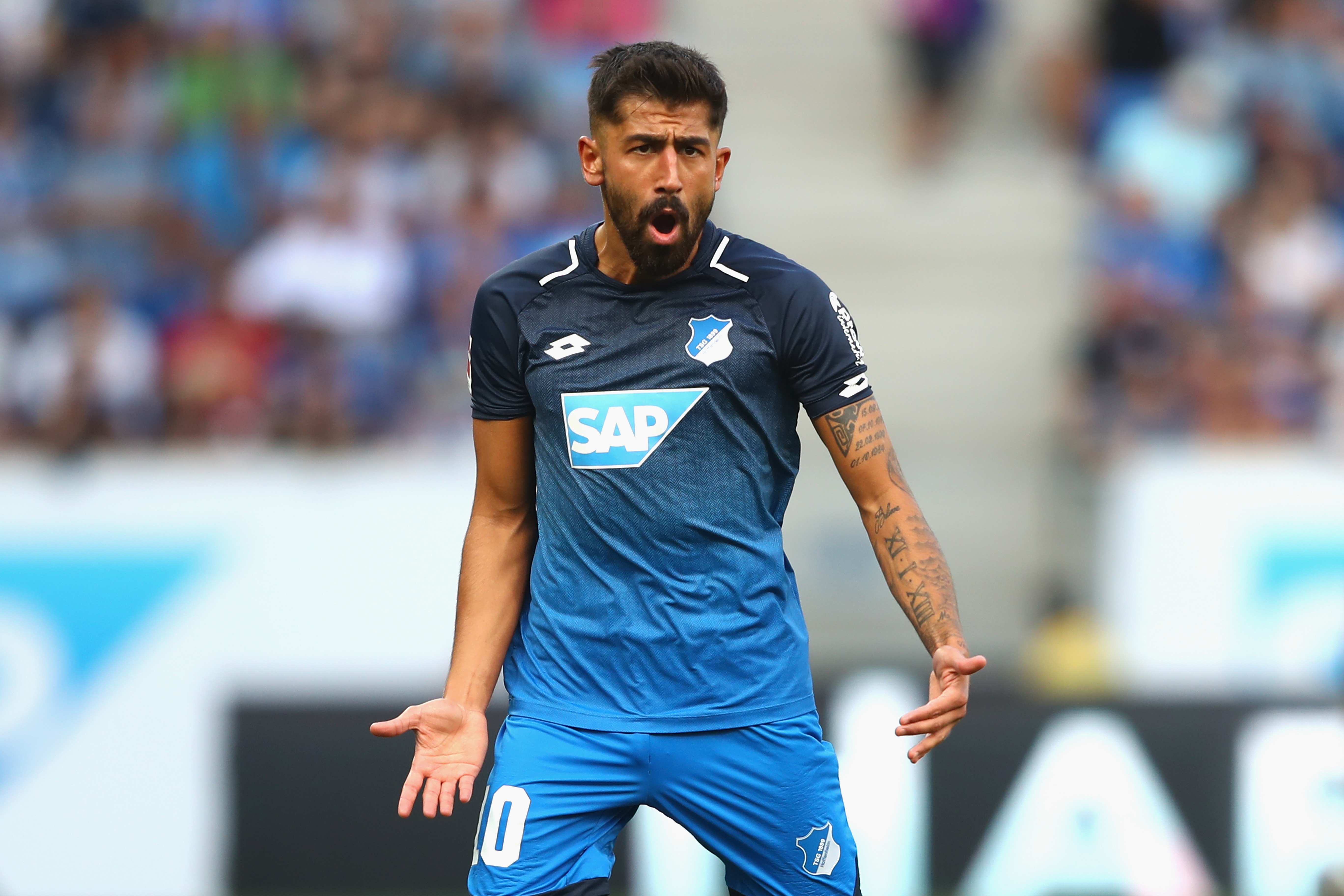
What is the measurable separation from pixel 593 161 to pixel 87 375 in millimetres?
5694

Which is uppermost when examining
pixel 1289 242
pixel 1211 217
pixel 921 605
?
pixel 1211 217

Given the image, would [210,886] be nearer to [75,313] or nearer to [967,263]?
[75,313]

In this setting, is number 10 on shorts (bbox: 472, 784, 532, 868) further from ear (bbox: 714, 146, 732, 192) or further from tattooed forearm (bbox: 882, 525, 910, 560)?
ear (bbox: 714, 146, 732, 192)

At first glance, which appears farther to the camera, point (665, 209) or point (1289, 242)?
point (1289, 242)

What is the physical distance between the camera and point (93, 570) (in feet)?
26.5

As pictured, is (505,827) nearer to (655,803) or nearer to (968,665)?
(655,803)

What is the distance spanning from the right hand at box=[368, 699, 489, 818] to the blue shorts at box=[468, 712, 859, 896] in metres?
0.07

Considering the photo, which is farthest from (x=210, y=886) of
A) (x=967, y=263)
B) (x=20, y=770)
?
(x=967, y=263)

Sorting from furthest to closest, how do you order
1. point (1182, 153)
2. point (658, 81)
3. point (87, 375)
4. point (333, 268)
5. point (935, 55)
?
point (935, 55), point (1182, 153), point (333, 268), point (87, 375), point (658, 81)

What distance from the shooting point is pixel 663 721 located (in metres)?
3.85

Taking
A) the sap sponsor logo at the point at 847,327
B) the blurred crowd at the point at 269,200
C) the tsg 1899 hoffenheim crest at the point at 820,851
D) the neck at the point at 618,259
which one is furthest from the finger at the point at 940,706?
the blurred crowd at the point at 269,200

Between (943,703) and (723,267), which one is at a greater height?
(723,267)

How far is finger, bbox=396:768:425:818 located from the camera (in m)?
3.77

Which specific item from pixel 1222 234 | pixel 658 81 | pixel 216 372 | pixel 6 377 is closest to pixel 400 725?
pixel 658 81
